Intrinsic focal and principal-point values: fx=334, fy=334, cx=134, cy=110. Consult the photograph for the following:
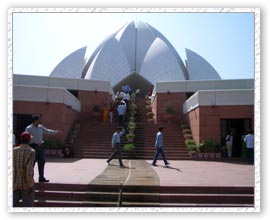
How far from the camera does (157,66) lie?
22172 millimetres

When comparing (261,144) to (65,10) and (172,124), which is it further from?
(172,124)

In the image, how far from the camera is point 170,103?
14484 millimetres

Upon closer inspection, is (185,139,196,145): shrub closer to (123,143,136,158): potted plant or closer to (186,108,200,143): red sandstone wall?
(186,108,200,143): red sandstone wall

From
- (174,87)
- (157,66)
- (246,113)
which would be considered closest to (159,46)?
(157,66)

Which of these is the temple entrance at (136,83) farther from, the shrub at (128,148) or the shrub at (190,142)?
the shrub at (128,148)

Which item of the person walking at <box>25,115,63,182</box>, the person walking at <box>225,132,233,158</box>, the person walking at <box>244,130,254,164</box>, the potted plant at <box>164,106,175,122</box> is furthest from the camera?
the potted plant at <box>164,106,175,122</box>

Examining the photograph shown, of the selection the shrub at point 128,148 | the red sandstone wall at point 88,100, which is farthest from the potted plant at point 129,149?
the red sandstone wall at point 88,100

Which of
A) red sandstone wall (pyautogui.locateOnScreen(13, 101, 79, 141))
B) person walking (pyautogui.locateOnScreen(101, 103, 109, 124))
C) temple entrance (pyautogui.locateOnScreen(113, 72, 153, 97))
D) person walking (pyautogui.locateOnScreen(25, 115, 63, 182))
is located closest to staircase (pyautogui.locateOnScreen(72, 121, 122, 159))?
person walking (pyautogui.locateOnScreen(101, 103, 109, 124))

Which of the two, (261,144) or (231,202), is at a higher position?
(261,144)

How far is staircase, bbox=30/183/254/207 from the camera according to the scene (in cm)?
475

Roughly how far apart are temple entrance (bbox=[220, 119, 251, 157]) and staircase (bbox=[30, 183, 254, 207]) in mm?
5776

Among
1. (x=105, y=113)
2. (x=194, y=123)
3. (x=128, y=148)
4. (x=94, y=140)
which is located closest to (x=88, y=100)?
(x=105, y=113)
